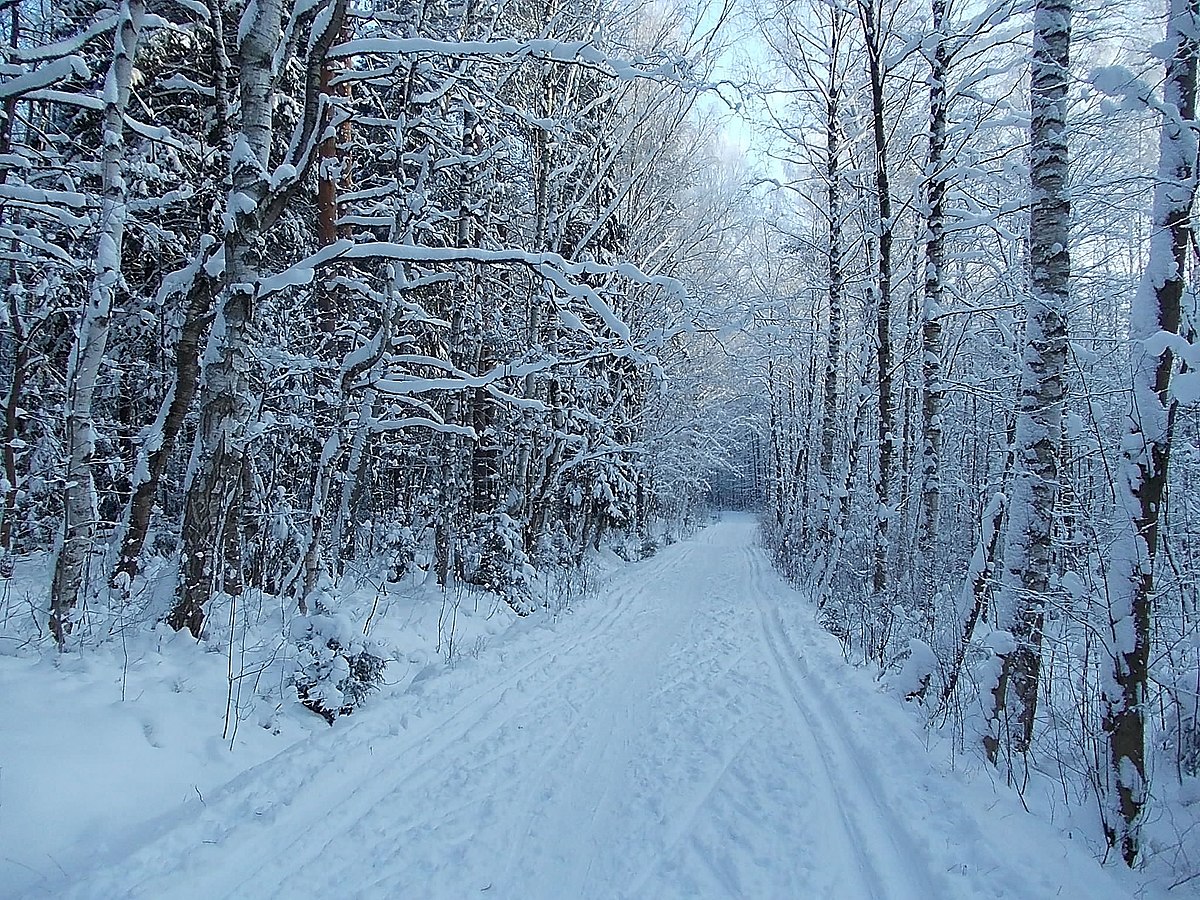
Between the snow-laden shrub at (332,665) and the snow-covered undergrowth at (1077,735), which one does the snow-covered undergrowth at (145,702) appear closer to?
the snow-laden shrub at (332,665)

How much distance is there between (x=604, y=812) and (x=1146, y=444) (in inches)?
140

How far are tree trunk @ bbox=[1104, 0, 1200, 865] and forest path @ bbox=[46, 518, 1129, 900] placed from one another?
0.54 m

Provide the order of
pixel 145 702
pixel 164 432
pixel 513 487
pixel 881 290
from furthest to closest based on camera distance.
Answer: pixel 513 487
pixel 881 290
pixel 164 432
pixel 145 702

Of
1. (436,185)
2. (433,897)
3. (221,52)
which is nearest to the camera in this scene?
(433,897)

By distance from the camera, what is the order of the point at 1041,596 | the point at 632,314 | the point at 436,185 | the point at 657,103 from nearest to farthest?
the point at 1041,596 → the point at 436,185 → the point at 657,103 → the point at 632,314

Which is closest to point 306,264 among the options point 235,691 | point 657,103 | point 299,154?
point 299,154

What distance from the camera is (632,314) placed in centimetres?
1474

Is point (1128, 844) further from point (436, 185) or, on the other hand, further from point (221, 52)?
point (436, 185)

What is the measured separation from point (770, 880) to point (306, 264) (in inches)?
193

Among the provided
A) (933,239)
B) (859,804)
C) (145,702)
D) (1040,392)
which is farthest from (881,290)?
(145,702)

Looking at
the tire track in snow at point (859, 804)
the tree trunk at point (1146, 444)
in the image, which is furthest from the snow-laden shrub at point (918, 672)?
the tree trunk at point (1146, 444)

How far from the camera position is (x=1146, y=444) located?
121 inches

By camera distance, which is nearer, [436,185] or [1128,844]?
[1128,844]

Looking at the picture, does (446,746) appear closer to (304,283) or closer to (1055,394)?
A: (304,283)
